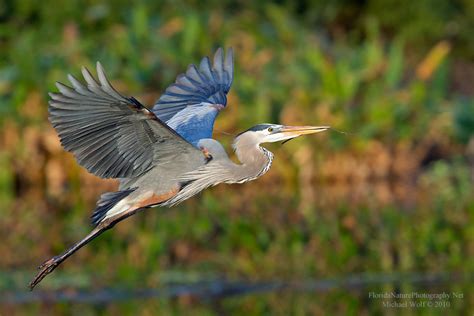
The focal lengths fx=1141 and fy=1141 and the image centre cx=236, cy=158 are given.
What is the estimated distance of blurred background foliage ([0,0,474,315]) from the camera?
985 centimetres

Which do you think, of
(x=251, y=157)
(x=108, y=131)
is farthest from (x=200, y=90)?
(x=108, y=131)

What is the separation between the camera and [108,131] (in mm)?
6273

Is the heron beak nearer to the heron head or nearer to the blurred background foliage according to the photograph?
the heron head

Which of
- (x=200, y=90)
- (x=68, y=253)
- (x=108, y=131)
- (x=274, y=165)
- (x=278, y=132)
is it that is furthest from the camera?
(x=274, y=165)

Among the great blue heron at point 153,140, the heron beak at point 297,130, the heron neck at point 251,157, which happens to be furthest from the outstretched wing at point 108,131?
the heron beak at point 297,130

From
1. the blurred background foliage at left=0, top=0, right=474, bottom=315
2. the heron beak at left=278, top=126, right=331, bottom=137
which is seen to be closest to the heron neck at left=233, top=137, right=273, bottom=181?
the heron beak at left=278, top=126, right=331, bottom=137

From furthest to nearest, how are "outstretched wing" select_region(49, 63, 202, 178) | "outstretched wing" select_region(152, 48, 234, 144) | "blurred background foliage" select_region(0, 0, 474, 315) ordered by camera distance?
"blurred background foliage" select_region(0, 0, 474, 315)
"outstretched wing" select_region(152, 48, 234, 144)
"outstretched wing" select_region(49, 63, 202, 178)

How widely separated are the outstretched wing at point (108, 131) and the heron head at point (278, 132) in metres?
0.37

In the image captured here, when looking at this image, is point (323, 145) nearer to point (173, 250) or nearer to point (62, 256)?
point (173, 250)

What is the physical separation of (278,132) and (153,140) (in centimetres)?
74

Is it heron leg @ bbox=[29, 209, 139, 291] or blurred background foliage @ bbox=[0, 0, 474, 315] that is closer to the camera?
heron leg @ bbox=[29, 209, 139, 291]

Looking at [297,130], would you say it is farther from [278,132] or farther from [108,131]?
[108,131]

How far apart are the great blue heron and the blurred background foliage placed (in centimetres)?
A: 196

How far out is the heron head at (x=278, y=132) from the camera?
6520 millimetres
